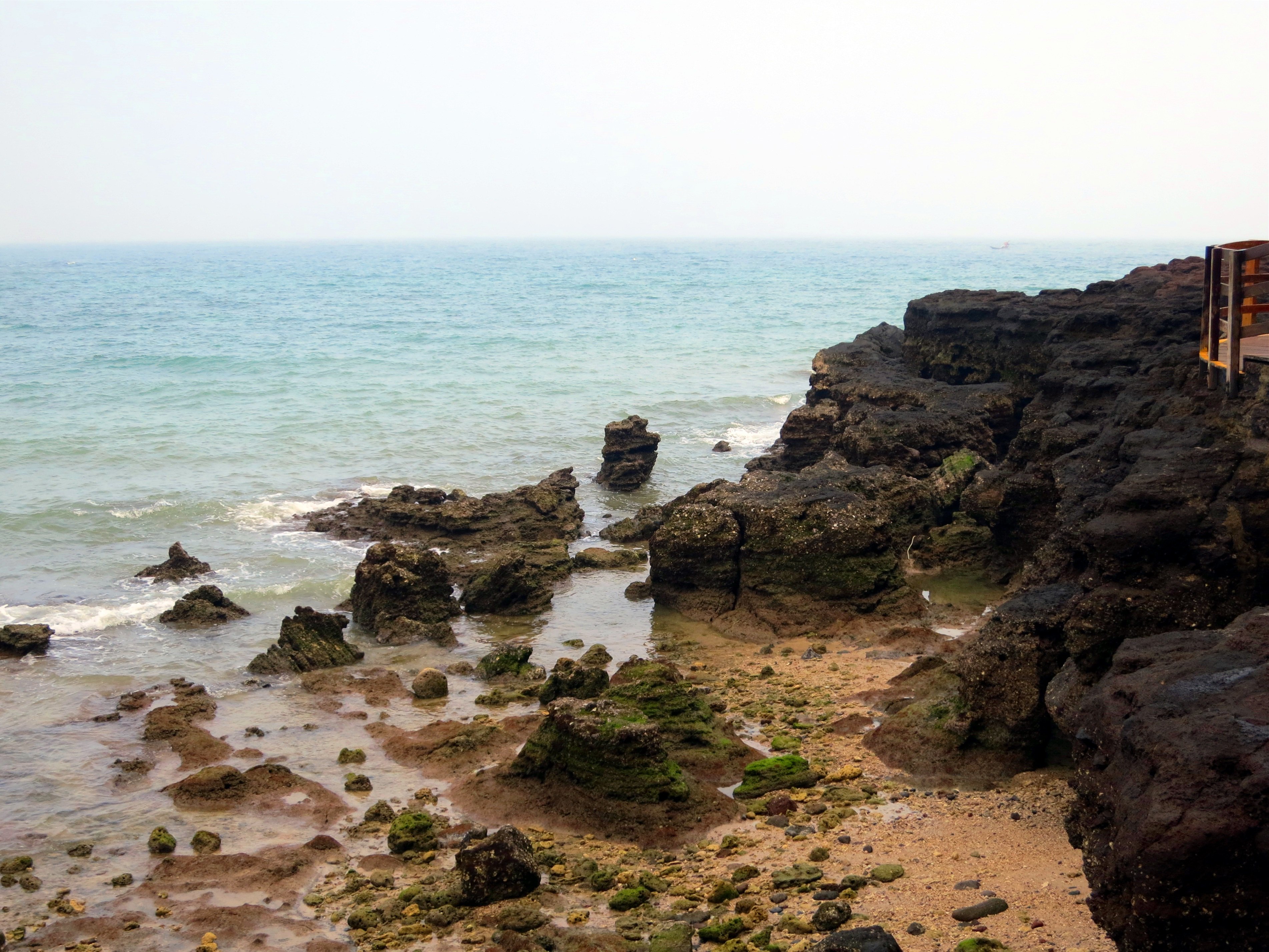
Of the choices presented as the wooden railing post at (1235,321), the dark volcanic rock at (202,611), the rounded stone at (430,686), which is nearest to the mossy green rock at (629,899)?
the rounded stone at (430,686)

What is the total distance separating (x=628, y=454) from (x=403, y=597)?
980 centimetres

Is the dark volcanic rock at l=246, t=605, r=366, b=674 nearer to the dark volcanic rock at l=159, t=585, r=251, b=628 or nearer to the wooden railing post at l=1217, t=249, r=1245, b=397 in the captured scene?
the dark volcanic rock at l=159, t=585, r=251, b=628

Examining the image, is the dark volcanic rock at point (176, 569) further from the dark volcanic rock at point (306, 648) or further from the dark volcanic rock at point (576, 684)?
the dark volcanic rock at point (576, 684)

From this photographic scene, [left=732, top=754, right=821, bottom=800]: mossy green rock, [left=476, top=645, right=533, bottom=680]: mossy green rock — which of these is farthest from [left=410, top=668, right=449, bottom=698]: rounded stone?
[left=732, top=754, right=821, bottom=800]: mossy green rock

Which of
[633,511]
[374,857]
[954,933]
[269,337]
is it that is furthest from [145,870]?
[269,337]

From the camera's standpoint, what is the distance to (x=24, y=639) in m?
16.0

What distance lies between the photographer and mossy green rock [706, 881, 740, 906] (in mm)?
8570

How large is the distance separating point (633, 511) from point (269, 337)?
38.8m

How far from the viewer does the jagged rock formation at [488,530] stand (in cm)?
1764

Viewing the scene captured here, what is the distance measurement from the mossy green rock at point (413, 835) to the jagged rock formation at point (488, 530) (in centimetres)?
715

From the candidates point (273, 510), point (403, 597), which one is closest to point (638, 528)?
point (403, 597)

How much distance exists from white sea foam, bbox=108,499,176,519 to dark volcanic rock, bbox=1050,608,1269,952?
21408mm

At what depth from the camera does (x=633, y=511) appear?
78.3 ft

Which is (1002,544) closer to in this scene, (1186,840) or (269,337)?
(1186,840)
